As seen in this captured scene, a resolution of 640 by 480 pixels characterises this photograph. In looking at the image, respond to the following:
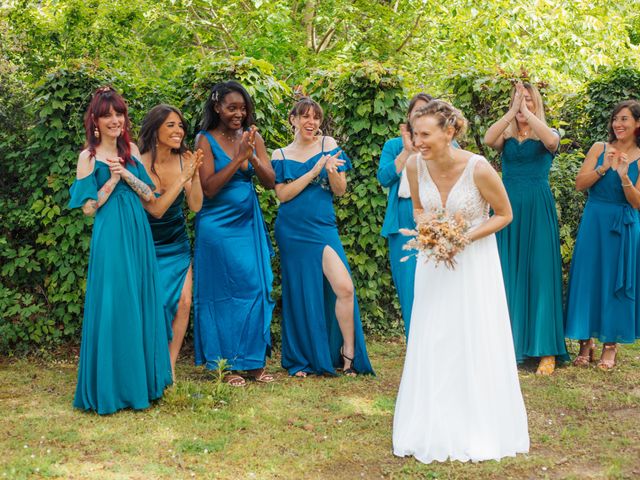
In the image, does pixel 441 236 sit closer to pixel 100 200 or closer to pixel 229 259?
pixel 229 259

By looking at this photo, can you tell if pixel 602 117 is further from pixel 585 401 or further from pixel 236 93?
pixel 236 93

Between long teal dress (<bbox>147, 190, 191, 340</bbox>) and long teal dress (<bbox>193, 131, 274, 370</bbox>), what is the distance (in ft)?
0.77

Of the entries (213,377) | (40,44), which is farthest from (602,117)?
(40,44)

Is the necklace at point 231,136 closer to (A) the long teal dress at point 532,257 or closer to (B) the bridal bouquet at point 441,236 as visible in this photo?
(B) the bridal bouquet at point 441,236

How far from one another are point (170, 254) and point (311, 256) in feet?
3.91

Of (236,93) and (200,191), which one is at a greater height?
(236,93)

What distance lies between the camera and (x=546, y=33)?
1345cm

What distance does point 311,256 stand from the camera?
6230mm

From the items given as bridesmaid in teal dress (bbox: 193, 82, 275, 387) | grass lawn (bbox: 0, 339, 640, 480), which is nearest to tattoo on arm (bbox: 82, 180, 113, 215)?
bridesmaid in teal dress (bbox: 193, 82, 275, 387)

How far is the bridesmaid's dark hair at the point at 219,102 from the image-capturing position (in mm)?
5855

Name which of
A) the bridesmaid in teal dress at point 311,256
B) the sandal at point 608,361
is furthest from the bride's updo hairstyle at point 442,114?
the sandal at point 608,361

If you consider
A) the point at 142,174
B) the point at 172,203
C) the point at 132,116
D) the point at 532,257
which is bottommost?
the point at 532,257

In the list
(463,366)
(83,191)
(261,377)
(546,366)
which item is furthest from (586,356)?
(83,191)

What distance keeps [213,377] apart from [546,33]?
10106 mm
